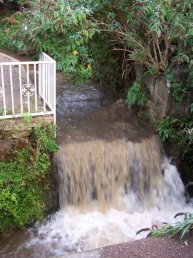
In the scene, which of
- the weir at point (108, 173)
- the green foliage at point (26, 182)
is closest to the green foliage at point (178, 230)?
the green foliage at point (26, 182)

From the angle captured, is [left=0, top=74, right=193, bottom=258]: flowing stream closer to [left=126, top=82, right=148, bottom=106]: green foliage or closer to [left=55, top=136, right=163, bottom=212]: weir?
[left=55, top=136, right=163, bottom=212]: weir

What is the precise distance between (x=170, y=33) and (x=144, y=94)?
1.47 metres

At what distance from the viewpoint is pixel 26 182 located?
4734mm

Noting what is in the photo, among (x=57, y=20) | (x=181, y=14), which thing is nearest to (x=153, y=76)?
(x=181, y=14)

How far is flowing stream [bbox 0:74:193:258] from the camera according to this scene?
485cm

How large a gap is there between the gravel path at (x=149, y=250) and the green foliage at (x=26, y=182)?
1907 millimetres

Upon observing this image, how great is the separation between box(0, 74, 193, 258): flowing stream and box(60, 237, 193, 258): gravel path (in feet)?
5.95

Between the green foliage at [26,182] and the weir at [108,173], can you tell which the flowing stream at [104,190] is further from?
the green foliage at [26,182]

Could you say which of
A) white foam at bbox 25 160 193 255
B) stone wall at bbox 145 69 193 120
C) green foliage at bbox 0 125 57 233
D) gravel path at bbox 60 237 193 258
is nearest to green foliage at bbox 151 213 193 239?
gravel path at bbox 60 237 193 258

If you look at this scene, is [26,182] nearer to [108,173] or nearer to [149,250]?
[108,173]

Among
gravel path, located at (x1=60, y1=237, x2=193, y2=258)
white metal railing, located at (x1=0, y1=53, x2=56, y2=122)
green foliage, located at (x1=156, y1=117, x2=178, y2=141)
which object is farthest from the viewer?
green foliage, located at (x1=156, y1=117, x2=178, y2=141)

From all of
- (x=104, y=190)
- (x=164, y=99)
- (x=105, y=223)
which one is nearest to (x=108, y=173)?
(x=104, y=190)

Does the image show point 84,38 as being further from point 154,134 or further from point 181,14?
point 154,134

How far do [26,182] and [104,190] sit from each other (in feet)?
4.33
